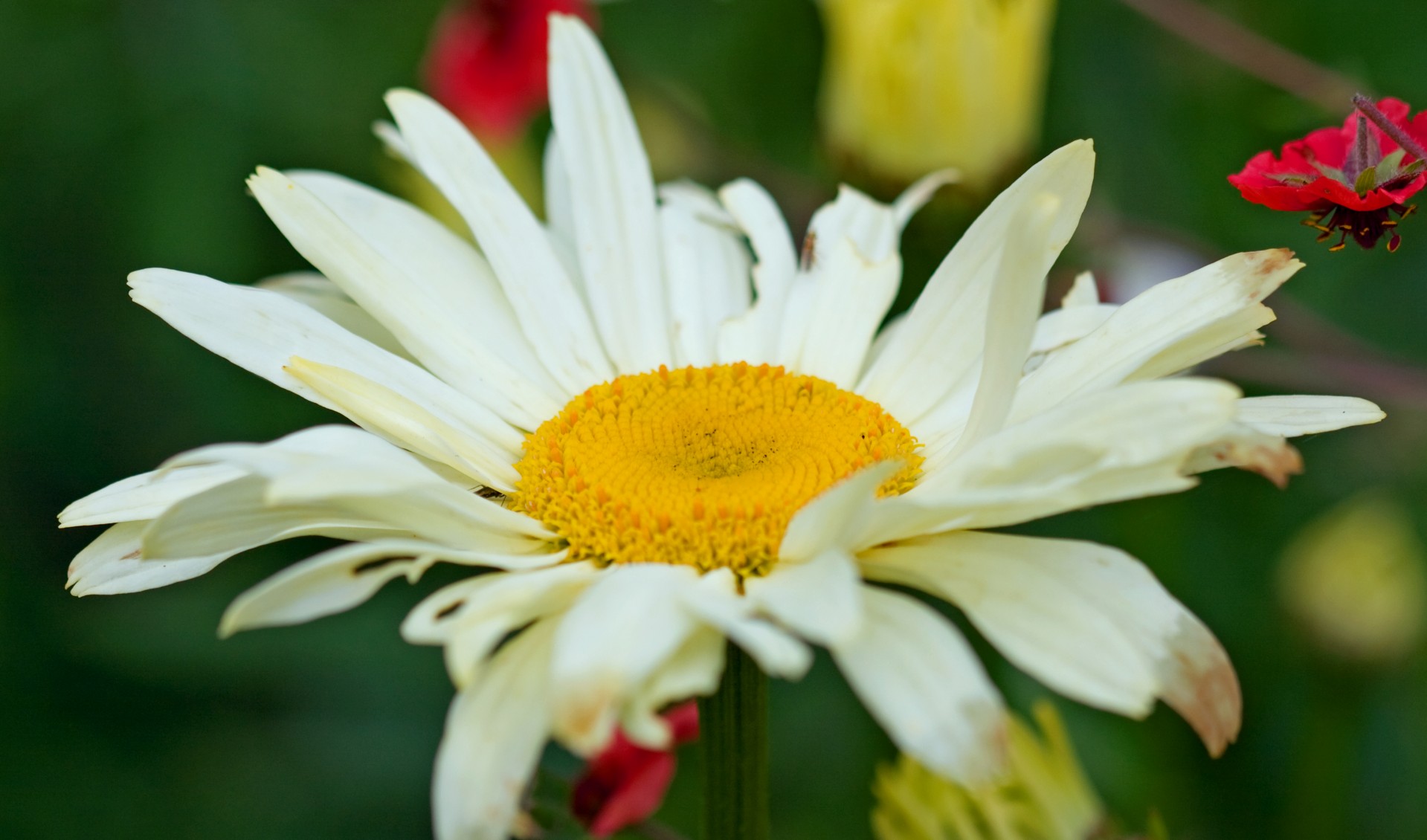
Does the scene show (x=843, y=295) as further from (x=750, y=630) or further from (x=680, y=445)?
(x=750, y=630)

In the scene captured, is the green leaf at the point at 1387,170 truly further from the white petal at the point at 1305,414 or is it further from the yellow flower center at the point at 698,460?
the yellow flower center at the point at 698,460

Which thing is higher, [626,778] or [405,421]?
[405,421]

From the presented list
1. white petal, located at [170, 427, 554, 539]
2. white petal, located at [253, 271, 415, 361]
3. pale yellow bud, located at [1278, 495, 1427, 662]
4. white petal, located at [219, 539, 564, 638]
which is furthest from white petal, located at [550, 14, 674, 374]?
pale yellow bud, located at [1278, 495, 1427, 662]

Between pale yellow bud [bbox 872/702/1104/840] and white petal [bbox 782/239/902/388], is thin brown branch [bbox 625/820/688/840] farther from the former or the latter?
white petal [bbox 782/239/902/388]

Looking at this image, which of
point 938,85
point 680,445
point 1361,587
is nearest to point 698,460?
point 680,445

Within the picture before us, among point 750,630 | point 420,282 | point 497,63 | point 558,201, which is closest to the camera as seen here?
point 750,630

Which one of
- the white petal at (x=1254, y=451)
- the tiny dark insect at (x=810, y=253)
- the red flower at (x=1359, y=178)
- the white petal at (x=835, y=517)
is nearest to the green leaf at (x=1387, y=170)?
the red flower at (x=1359, y=178)

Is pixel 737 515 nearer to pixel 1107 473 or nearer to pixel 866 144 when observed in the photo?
pixel 1107 473
